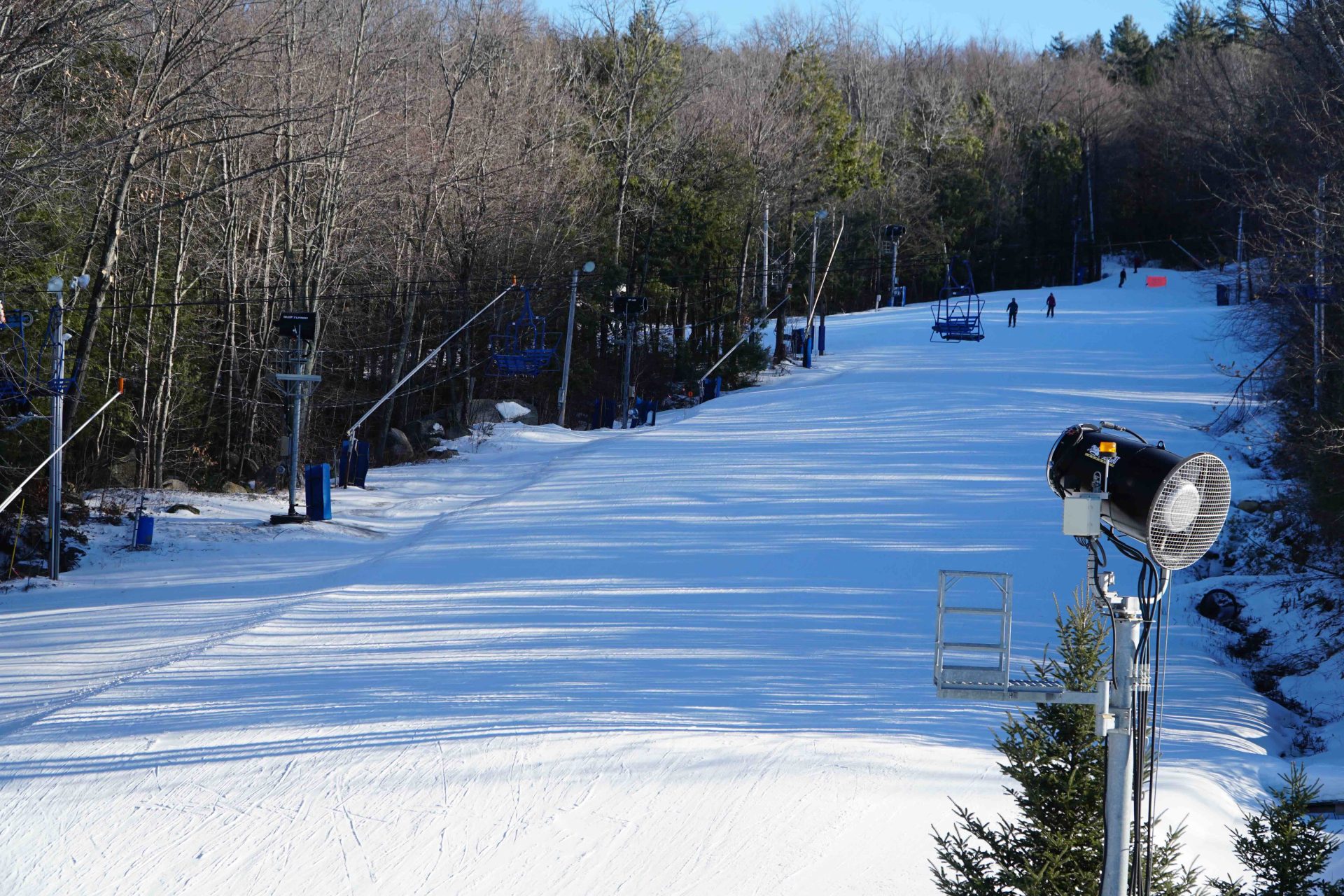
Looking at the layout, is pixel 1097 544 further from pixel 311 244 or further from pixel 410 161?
pixel 410 161

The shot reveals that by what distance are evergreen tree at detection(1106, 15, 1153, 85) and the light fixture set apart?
75.5 metres

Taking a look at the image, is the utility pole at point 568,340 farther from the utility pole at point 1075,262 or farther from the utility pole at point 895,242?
the utility pole at point 1075,262

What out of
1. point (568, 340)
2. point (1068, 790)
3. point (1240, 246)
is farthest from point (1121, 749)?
point (1240, 246)

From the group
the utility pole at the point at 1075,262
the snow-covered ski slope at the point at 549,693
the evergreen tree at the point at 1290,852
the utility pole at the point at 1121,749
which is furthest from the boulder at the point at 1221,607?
the utility pole at the point at 1075,262

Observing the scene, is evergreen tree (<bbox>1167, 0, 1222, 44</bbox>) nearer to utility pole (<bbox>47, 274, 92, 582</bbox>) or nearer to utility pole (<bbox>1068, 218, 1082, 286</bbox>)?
utility pole (<bbox>1068, 218, 1082, 286</bbox>)

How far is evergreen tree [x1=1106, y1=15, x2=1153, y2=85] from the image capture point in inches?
2872

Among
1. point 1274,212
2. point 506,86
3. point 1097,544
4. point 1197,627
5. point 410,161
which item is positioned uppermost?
point 506,86

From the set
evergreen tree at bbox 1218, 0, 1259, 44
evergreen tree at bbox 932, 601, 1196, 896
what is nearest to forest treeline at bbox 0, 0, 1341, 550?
evergreen tree at bbox 1218, 0, 1259, 44

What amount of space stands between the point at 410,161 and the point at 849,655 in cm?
2280

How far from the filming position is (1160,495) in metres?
4.03

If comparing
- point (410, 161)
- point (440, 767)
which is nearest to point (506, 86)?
point (410, 161)

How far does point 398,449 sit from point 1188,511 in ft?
81.5

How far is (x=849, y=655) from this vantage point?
12.1 meters

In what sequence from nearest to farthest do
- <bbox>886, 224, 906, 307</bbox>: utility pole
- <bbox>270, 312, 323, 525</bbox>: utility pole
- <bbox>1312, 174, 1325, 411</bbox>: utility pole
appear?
<bbox>1312, 174, 1325, 411</bbox>: utility pole
<bbox>270, 312, 323, 525</bbox>: utility pole
<bbox>886, 224, 906, 307</bbox>: utility pole
